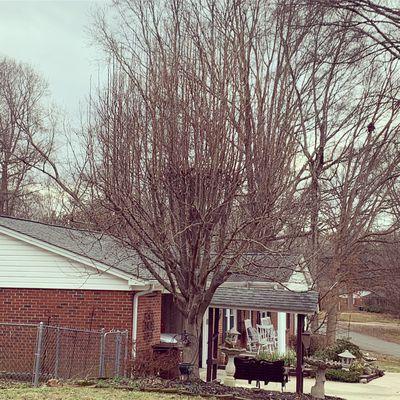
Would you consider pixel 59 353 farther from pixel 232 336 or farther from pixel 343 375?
pixel 343 375

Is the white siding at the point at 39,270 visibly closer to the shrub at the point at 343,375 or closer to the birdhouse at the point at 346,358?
the shrub at the point at 343,375

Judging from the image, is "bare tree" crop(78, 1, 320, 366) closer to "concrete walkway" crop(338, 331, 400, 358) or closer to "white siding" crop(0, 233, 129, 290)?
"white siding" crop(0, 233, 129, 290)

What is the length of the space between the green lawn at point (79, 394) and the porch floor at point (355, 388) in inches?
251

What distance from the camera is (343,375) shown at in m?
17.6

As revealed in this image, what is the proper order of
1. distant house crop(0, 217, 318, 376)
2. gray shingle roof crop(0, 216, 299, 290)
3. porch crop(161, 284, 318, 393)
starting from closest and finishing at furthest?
gray shingle roof crop(0, 216, 299, 290), porch crop(161, 284, 318, 393), distant house crop(0, 217, 318, 376)

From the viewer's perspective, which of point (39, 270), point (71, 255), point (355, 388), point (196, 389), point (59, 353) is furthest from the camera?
point (355, 388)

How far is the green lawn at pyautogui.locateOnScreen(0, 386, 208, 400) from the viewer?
325 inches

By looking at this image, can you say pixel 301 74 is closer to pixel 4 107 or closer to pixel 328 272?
pixel 328 272

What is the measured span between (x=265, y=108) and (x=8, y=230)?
25.2ft

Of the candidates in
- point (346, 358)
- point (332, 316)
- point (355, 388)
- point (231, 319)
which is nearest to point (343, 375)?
point (355, 388)

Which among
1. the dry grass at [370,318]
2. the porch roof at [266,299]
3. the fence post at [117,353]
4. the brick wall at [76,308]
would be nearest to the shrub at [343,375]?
the porch roof at [266,299]

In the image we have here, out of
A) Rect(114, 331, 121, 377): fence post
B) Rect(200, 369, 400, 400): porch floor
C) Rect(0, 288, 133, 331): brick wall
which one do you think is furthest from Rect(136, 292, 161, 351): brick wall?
Rect(114, 331, 121, 377): fence post

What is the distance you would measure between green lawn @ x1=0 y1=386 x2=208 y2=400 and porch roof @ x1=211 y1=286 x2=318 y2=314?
506 centimetres

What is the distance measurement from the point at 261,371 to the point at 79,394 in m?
5.58
